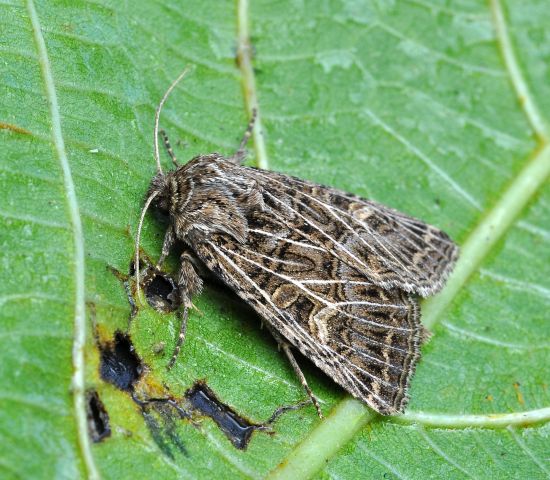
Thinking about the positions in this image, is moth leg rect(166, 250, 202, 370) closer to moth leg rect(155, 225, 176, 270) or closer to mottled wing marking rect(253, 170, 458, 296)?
moth leg rect(155, 225, 176, 270)

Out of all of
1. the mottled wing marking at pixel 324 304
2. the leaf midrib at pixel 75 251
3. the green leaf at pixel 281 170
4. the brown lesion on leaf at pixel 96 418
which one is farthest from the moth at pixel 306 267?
the brown lesion on leaf at pixel 96 418

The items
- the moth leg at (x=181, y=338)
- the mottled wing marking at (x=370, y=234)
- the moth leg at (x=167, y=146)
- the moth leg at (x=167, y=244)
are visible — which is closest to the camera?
the moth leg at (x=181, y=338)

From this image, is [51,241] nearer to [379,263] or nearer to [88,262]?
[88,262]

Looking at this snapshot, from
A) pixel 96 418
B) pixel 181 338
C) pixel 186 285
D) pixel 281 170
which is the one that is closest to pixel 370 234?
pixel 281 170

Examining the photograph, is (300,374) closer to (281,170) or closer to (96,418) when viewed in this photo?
(96,418)

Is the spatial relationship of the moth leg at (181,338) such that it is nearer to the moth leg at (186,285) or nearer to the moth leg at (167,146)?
the moth leg at (186,285)

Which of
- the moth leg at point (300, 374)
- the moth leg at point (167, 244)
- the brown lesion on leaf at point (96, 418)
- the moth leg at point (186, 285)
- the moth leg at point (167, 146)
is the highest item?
the moth leg at point (167, 146)

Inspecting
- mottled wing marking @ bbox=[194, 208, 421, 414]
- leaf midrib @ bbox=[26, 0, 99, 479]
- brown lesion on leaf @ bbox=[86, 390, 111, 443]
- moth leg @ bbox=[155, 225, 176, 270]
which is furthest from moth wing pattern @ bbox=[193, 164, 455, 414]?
brown lesion on leaf @ bbox=[86, 390, 111, 443]
